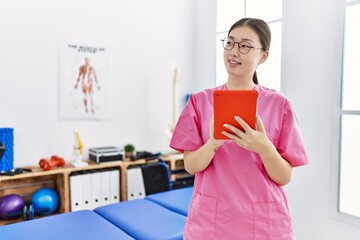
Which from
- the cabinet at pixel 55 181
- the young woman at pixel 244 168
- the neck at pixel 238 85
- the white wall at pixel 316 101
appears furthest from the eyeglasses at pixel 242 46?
the cabinet at pixel 55 181

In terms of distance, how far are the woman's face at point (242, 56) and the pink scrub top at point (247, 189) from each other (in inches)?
4.5

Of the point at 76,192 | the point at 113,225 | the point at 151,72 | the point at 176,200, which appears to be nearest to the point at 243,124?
the point at 113,225

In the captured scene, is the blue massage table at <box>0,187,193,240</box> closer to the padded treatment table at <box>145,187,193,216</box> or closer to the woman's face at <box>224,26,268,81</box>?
the padded treatment table at <box>145,187,193,216</box>

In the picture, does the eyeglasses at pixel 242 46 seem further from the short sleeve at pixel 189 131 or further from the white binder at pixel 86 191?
the white binder at pixel 86 191

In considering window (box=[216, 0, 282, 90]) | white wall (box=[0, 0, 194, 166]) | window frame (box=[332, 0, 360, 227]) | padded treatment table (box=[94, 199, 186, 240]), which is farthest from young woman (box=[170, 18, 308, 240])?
white wall (box=[0, 0, 194, 166])

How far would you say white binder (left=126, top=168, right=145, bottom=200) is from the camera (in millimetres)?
2893

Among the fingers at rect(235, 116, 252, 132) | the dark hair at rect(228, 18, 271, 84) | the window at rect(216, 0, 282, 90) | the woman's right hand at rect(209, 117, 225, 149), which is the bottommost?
the woman's right hand at rect(209, 117, 225, 149)

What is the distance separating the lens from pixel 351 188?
7.00 feet

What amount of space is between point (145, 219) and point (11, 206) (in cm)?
123

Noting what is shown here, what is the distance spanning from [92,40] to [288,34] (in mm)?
1729

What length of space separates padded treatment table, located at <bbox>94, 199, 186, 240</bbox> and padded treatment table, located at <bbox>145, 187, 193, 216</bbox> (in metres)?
0.06

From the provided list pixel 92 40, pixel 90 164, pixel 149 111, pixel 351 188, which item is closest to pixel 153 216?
pixel 90 164

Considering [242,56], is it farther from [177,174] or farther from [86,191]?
[177,174]

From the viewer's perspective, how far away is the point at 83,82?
115 inches
